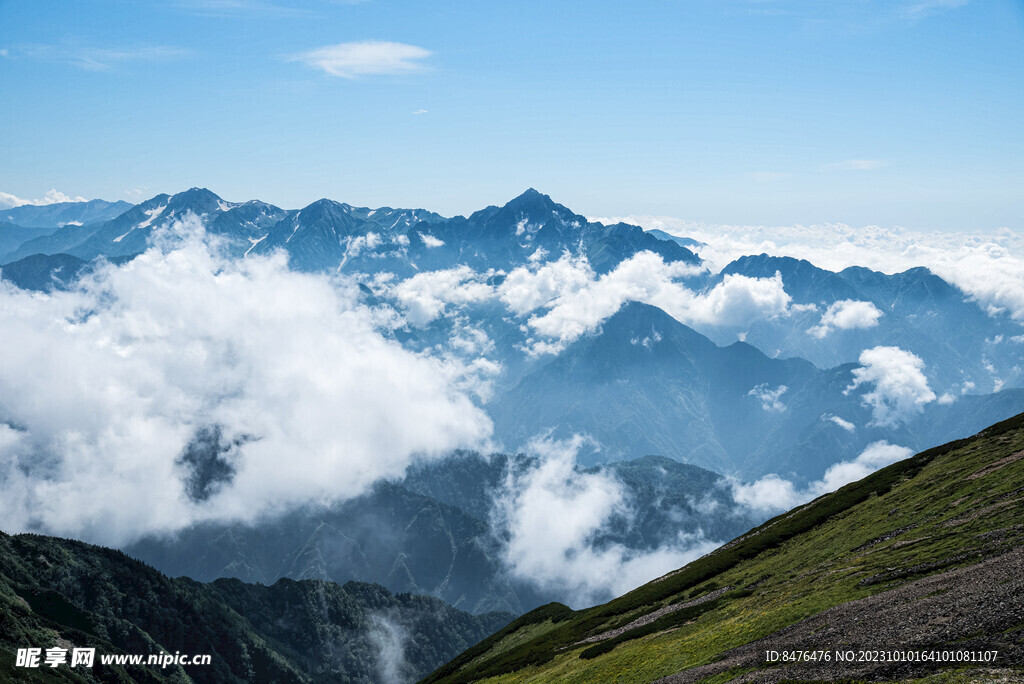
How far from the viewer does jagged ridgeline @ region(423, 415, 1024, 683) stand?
43812mm

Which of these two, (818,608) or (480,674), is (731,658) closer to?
(818,608)

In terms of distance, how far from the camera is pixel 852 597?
57.4 meters

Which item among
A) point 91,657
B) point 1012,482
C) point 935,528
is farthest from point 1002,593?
point 91,657

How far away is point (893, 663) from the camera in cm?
4122

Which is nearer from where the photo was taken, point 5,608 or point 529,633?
point 529,633

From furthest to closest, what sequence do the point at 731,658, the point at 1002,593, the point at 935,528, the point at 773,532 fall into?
the point at 773,532 < the point at 935,528 < the point at 731,658 < the point at 1002,593

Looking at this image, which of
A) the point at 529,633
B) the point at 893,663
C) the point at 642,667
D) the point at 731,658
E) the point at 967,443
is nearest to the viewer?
the point at 893,663

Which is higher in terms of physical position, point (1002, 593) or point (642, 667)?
point (1002, 593)

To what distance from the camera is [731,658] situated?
5353 centimetres

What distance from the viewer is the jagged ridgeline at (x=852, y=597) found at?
43.8m

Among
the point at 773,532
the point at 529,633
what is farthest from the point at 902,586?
the point at 529,633

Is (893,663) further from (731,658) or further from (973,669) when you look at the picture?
(731,658)

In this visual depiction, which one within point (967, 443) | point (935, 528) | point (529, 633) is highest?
point (967, 443)

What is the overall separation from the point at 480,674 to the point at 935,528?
78009 millimetres
